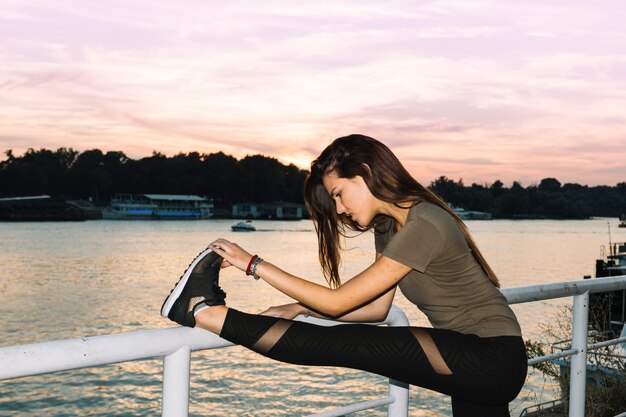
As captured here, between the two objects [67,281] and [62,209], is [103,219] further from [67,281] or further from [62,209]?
[67,281]

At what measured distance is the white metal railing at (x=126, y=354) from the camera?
1529mm

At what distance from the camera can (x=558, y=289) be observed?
3.26 m

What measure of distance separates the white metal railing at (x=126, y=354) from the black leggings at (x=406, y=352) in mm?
190

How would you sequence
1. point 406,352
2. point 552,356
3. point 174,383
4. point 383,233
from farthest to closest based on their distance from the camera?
point 552,356
point 383,233
point 406,352
point 174,383

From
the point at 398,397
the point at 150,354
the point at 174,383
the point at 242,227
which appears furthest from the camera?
the point at 242,227

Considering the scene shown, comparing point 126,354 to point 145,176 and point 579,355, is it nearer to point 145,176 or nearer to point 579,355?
point 579,355

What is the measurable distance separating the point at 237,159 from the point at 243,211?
1435cm

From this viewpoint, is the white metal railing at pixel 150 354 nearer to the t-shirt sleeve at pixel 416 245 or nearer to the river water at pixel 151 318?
the t-shirt sleeve at pixel 416 245

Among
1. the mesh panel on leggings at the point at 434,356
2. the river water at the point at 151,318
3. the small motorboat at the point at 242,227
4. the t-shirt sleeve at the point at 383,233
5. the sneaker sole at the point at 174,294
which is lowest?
the river water at the point at 151,318

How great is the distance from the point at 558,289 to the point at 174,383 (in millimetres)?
2022

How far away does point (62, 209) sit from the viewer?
15375cm

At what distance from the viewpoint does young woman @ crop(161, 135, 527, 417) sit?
223 centimetres

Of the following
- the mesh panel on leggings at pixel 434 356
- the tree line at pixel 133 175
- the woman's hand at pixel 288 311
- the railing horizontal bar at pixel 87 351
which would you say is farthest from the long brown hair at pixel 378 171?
the tree line at pixel 133 175

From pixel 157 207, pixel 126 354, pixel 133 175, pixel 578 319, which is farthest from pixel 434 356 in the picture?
pixel 157 207
